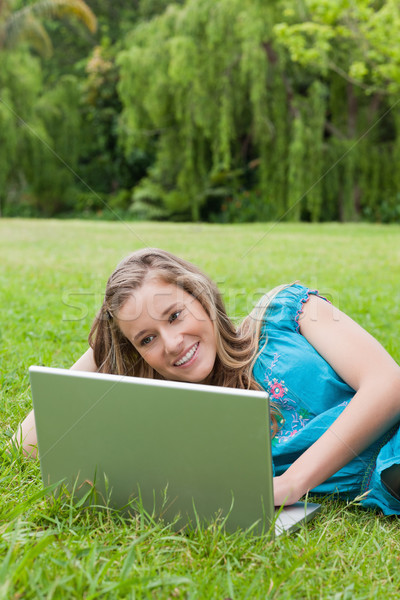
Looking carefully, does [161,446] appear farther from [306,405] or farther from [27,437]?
[27,437]

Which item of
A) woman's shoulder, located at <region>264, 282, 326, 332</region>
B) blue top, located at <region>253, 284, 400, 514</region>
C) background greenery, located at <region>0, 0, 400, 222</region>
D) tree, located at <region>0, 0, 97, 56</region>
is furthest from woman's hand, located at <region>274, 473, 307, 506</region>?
tree, located at <region>0, 0, 97, 56</region>

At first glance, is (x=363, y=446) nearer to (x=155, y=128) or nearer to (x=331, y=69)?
(x=331, y=69)

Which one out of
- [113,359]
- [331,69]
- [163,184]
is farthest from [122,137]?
[113,359]

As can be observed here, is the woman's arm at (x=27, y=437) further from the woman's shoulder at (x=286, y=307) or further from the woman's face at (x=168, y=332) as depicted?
the woman's shoulder at (x=286, y=307)

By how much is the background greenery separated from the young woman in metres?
9.81

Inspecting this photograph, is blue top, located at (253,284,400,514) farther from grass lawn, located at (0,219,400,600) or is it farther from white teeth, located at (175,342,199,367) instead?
white teeth, located at (175,342,199,367)

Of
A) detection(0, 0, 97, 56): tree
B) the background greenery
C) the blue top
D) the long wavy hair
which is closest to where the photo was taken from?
the blue top

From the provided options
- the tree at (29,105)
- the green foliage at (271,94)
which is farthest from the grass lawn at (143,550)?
the tree at (29,105)

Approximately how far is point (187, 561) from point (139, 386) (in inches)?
15.5

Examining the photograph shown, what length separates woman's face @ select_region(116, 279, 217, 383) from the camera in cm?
171

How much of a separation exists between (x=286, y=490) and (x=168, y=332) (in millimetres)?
523

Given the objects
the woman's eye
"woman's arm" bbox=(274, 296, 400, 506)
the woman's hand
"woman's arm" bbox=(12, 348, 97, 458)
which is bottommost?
"woman's arm" bbox=(12, 348, 97, 458)

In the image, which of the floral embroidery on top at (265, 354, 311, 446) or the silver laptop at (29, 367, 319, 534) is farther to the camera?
the floral embroidery on top at (265, 354, 311, 446)

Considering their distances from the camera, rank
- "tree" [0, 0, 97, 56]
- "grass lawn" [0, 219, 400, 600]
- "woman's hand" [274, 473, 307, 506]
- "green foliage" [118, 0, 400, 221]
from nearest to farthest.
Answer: "grass lawn" [0, 219, 400, 600]
"woman's hand" [274, 473, 307, 506]
"green foliage" [118, 0, 400, 221]
"tree" [0, 0, 97, 56]
